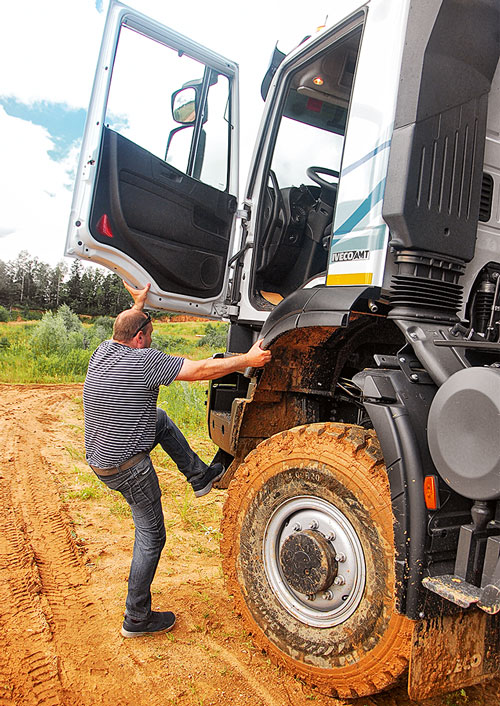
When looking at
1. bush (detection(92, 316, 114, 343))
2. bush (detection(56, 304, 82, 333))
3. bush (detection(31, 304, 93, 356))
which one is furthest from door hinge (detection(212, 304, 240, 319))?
bush (detection(56, 304, 82, 333))

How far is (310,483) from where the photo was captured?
8.23 ft

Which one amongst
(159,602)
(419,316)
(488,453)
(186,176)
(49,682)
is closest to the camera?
(488,453)

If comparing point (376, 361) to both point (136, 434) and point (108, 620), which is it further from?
point (108, 620)

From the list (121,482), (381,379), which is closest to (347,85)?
(381,379)

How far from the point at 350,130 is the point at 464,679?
97.2 inches

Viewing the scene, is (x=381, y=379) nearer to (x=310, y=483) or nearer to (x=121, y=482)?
(x=310, y=483)

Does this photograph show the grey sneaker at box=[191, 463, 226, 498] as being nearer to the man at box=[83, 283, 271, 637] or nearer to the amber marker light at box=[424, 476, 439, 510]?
the man at box=[83, 283, 271, 637]

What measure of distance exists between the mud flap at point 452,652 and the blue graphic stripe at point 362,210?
1.72 metres

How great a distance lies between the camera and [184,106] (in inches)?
146

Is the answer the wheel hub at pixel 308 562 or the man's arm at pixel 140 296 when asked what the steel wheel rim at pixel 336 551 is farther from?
the man's arm at pixel 140 296

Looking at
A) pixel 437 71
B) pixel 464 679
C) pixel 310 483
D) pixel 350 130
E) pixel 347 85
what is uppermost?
pixel 347 85

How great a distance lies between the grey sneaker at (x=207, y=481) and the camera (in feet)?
12.3

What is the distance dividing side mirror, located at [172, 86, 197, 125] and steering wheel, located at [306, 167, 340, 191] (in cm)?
90

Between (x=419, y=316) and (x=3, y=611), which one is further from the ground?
(x=419, y=316)
